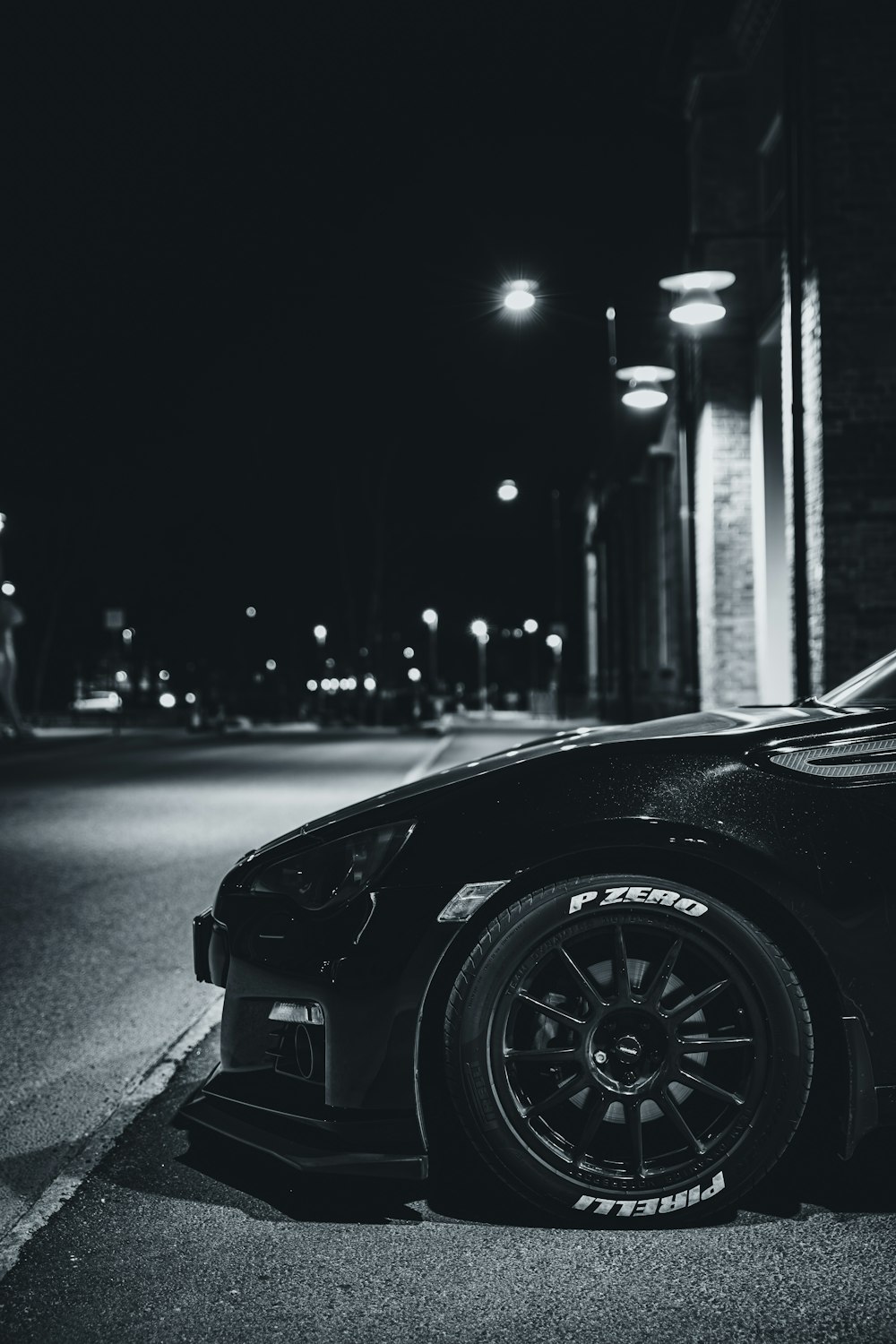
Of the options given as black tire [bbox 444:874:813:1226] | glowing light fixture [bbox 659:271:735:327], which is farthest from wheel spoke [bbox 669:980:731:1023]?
glowing light fixture [bbox 659:271:735:327]

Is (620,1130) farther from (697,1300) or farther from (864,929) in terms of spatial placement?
(864,929)

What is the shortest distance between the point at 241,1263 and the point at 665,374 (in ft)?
42.9

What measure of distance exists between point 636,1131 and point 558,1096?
0.19m

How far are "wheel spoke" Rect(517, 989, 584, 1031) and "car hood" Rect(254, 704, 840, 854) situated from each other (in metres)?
0.57

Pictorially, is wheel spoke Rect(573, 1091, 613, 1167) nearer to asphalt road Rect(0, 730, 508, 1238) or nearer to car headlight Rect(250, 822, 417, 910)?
car headlight Rect(250, 822, 417, 910)

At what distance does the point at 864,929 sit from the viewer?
10.1 feet

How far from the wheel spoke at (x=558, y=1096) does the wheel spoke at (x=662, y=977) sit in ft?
0.77

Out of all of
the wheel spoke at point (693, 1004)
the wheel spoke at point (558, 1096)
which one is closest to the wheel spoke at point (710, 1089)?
the wheel spoke at point (693, 1004)

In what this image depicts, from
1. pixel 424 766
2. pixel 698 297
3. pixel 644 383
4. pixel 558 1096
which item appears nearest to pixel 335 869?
pixel 558 1096

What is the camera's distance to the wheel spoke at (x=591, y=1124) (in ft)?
10.2

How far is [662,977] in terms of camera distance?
3137 millimetres

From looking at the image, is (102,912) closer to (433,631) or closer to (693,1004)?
(693,1004)

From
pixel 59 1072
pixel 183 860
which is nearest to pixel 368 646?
pixel 183 860

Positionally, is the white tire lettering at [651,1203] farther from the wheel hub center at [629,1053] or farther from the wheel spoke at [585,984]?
the wheel spoke at [585,984]
